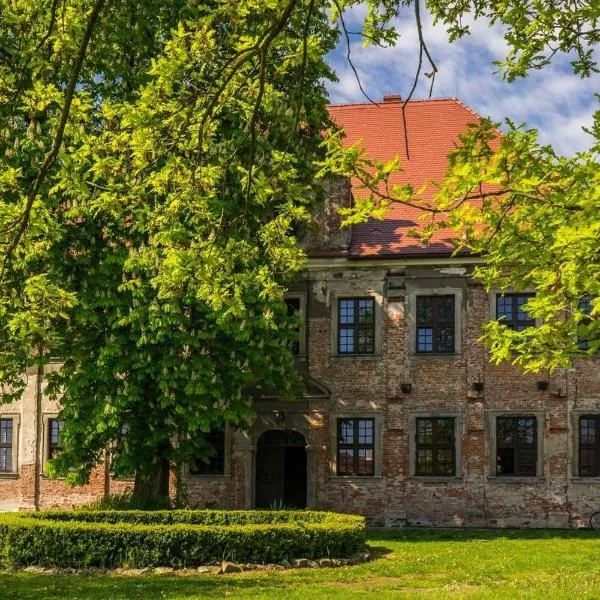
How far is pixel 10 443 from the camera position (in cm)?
2570

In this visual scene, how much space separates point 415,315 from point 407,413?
2466 millimetres

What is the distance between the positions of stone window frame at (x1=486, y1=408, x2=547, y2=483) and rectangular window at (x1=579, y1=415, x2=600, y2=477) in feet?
3.05

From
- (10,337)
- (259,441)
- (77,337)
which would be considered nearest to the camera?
(10,337)

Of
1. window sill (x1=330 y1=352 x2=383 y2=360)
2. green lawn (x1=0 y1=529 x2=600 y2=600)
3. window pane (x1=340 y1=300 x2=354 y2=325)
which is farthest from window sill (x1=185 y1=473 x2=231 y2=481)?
green lawn (x1=0 y1=529 x2=600 y2=600)

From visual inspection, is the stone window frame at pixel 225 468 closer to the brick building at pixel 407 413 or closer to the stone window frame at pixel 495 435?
the brick building at pixel 407 413

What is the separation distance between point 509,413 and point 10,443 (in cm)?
1342

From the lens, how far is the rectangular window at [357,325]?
2386cm

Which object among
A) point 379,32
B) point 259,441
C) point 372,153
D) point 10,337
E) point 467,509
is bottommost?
point 467,509

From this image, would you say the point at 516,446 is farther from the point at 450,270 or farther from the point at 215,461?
the point at 215,461

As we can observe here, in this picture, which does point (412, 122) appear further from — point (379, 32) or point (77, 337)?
point (379, 32)

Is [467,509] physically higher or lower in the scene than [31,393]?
lower

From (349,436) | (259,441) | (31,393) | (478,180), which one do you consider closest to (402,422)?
(349,436)

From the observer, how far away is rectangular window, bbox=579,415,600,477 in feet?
74.1

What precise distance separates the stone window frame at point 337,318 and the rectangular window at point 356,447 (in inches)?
64.5
